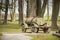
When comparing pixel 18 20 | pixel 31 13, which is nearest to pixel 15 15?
pixel 18 20

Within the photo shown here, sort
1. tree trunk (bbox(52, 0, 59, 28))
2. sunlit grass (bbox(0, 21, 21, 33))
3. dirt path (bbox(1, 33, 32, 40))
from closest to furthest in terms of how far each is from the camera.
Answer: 1. dirt path (bbox(1, 33, 32, 40))
2. sunlit grass (bbox(0, 21, 21, 33))
3. tree trunk (bbox(52, 0, 59, 28))

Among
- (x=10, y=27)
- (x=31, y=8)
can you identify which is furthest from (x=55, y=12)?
(x=10, y=27)

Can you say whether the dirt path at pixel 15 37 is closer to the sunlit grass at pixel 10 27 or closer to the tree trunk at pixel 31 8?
the sunlit grass at pixel 10 27

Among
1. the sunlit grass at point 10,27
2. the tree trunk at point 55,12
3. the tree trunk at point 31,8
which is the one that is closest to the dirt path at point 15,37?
the sunlit grass at point 10,27

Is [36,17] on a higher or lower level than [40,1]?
lower

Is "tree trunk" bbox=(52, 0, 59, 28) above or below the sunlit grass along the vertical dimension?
above

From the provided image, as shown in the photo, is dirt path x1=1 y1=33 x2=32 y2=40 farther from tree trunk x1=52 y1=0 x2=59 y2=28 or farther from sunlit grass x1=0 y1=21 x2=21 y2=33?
tree trunk x1=52 y1=0 x2=59 y2=28

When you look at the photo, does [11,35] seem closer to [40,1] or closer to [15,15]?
[15,15]

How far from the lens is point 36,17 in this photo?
226 inches

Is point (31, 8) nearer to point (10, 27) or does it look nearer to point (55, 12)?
point (55, 12)

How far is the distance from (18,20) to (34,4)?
29.6 inches

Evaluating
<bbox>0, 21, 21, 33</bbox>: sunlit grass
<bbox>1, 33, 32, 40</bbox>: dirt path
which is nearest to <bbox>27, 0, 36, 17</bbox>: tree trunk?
<bbox>0, 21, 21, 33</bbox>: sunlit grass

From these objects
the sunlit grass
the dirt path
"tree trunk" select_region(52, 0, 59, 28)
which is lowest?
the dirt path

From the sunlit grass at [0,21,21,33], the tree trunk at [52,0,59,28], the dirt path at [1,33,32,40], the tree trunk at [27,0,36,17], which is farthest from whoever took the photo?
the tree trunk at [27,0,36,17]
